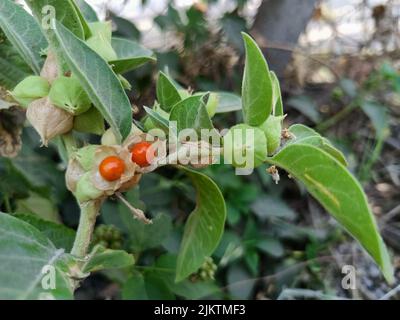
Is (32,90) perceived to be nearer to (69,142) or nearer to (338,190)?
(69,142)

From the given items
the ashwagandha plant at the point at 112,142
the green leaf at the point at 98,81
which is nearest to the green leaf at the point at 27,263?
the ashwagandha plant at the point at 112,142

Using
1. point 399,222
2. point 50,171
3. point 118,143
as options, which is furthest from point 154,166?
point 399,222

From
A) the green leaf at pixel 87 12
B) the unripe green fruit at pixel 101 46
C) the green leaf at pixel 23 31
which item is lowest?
the unripe green fruit at pixel 101 46

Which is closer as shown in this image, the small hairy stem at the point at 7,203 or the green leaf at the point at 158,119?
the green leaf at the point at 158,119

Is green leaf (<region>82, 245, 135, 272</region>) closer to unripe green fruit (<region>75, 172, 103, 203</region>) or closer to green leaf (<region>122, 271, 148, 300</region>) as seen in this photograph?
unripe green fruit (<region>75, 172, 103, 203</region>)

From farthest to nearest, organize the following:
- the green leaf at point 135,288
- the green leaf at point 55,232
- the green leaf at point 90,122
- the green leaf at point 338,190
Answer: the green leaf at point 135,288 → the green leaf at point 55,232 → the green leaf at point 90,122 → the green leaf at point 338,190

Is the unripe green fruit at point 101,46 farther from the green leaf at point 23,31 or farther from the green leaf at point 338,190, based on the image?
the green leaf at point 338,190
